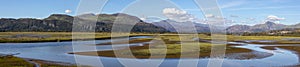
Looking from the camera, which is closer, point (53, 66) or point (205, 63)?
point (53, 66)

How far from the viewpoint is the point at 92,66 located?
34.8m

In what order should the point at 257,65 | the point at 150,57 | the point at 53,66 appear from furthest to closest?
the point at 150,57 → the point at 257,65 → the point at 53,66

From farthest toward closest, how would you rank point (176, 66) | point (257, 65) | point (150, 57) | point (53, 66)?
point (150, 57) → point (257, 65) → point (176, 66) → point (53, 66)

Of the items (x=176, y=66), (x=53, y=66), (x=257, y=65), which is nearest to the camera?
(x=53, y=66)

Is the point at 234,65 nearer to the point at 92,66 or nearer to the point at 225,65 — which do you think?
the point at 225,65

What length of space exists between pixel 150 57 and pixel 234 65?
12021mm

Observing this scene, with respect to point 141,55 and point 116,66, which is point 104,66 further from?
point 141,55

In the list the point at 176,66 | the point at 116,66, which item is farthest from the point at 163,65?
the point at 116,66

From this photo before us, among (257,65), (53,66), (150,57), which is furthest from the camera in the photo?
(150,57)

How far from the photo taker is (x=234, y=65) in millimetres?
38312

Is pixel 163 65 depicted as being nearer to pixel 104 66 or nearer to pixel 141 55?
pixel 104 66

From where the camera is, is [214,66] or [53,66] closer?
[53,66]

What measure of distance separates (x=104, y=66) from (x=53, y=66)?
545 cm

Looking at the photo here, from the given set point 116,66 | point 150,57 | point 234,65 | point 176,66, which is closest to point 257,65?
point 234,65
